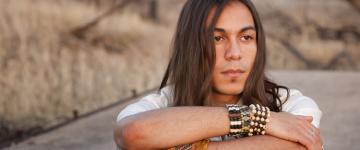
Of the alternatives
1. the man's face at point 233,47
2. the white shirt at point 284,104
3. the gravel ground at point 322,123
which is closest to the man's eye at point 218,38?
the man's face at point 233,47

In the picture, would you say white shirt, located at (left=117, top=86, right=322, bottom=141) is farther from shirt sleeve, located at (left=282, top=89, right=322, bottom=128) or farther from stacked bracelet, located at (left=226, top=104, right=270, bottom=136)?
stacked bracelet, located at (left=226, top=104, right=270, bottom=136)

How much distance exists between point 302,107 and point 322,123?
7.04ft

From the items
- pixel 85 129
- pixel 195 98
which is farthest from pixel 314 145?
pixel 85 129

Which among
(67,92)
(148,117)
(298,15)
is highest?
(148,117)

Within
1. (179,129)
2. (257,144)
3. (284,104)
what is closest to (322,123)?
(284,104)

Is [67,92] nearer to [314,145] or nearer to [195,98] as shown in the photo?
[195,98]

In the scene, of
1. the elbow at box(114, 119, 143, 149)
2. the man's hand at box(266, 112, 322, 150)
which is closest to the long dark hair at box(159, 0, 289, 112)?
the man's hand at box(266, 112, 322, 150)

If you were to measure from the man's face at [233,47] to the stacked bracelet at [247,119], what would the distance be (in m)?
0.22

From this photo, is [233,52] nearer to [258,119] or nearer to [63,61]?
[258,119]

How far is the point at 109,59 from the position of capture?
18.6 ft

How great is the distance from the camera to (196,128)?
6.70 ft

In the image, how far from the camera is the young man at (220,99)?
6.72 feet

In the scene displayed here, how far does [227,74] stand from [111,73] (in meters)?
3.37

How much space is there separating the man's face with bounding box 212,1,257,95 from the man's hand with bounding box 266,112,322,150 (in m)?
0.25
